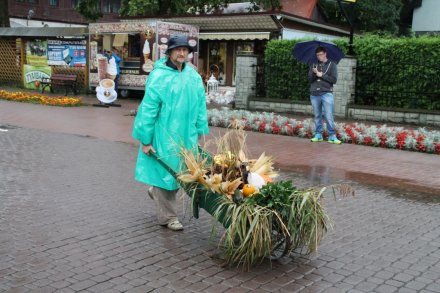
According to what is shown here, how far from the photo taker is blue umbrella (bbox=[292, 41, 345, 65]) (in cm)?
1123

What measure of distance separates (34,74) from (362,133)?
16.9m

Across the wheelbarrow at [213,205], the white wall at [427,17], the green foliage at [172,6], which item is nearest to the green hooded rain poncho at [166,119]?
the wheelbarrow at [213,205]

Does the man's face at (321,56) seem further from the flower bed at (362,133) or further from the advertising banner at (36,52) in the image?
the advertising banner at (36,52)

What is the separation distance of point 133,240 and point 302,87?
Answer: 42.2 feet

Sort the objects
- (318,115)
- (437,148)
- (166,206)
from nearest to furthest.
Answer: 1. (166,206)
2. (437,148)
3. (318,115)

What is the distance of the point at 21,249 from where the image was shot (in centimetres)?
454

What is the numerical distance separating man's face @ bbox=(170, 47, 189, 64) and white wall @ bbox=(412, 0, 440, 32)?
79.6 ft

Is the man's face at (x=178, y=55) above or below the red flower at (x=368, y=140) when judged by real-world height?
above

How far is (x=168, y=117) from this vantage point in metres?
5.01

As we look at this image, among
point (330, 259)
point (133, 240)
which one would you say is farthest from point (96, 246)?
point (330, 259)

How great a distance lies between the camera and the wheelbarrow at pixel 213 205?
13.9 ft

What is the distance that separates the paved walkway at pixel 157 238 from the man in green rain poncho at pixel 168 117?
1.86 ft

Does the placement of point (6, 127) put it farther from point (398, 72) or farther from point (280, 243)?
point (398, 72)

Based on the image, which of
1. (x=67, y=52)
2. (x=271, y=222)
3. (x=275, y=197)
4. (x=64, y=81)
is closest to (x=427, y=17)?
(x=67, y=52)
